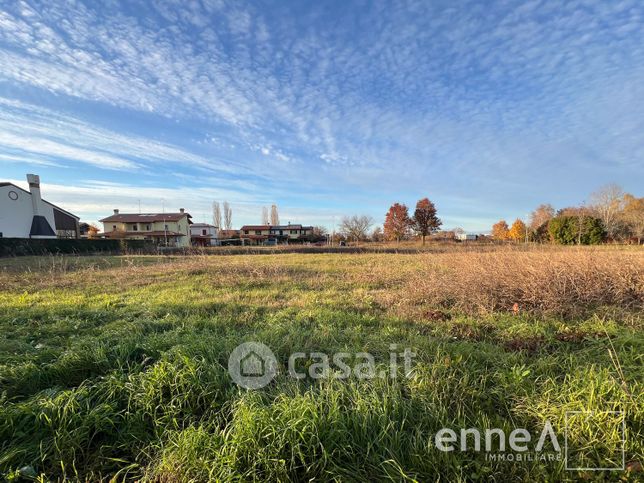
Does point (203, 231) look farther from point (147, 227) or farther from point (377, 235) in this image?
point (377, 235)

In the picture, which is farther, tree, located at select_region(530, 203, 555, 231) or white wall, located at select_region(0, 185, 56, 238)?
tree, located at select_region(530, 203, 555, 231)

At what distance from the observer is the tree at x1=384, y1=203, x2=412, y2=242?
48000 mm

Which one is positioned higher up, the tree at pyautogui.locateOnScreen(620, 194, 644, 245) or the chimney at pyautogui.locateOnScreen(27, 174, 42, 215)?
the chimney at pyautogui.locateOnScreen(27, 174, 42, 215)

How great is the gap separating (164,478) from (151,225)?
187 feet

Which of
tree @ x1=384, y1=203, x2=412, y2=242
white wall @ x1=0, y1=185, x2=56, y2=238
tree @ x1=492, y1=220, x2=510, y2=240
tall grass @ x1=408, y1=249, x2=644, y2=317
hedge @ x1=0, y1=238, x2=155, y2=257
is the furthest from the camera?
tree @ x1=492, y1=220, x2=510, y2=240

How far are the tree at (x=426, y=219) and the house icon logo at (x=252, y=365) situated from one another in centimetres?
4344

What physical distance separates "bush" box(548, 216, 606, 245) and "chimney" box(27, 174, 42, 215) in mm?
53830

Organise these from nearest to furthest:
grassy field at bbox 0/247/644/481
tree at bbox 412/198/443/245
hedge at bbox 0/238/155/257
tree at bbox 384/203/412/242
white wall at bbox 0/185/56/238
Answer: grassy field at bbox 0/247/644/481, hedge at bbox 0/238/155/257, white wall at bbox 0/185/56/238, tree at bbox 412/198/443/245, tree at bbox 384/203/412/242

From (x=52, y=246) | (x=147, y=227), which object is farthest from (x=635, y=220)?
(x=147, y=227)

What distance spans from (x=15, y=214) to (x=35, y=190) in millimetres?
3144

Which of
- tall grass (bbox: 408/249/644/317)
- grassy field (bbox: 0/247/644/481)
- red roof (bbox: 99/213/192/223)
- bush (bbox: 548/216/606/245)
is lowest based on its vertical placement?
grassy field (bbox: 0/247/644/481)

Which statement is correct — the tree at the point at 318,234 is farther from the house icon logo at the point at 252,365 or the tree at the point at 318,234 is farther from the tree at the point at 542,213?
the house icon logo at the point at 252,365

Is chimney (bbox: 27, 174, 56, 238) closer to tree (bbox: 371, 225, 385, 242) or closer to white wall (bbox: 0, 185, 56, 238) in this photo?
white wall (bbox: 0, 185, 56, 238)

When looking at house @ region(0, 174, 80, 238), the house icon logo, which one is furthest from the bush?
house @ region(0, 174, 80, 238)
